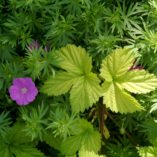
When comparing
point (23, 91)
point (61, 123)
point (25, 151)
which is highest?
point (23, 91)

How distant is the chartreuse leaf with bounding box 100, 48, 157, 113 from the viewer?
6.03 feet

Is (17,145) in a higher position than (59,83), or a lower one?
lower

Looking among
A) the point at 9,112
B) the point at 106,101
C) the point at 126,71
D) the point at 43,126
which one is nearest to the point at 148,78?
the point at 126,71

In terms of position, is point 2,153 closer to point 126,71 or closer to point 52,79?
point 52,79

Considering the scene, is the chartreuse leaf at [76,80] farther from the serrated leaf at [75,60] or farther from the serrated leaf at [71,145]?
the serrated leaf at [71,145]

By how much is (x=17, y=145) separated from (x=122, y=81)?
0.58 meters

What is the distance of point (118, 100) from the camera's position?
1851 mm

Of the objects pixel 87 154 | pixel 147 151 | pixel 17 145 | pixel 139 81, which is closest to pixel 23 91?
pixel 17 145

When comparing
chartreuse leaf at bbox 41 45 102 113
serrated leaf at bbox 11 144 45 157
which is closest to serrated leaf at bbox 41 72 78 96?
chartreuse leaf at bbox 41 45 102 113

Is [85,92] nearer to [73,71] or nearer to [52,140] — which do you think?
[73,71]

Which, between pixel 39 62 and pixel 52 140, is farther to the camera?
pixel 52 140

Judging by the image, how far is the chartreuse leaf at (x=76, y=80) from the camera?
1.83 meters

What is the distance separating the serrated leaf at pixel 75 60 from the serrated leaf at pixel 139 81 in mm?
187

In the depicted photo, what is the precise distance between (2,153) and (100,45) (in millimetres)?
678
